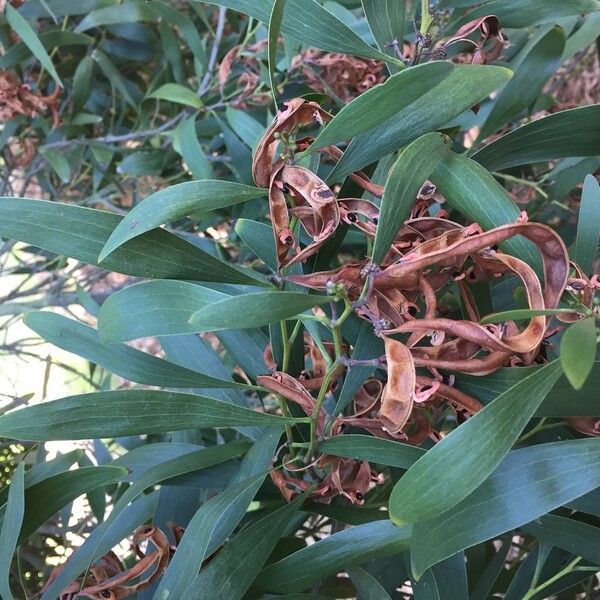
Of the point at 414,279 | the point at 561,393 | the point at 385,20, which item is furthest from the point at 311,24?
the point at 561,393

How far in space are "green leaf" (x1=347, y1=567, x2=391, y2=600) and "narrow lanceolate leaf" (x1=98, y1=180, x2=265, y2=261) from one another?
0.34 m

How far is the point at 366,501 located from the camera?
686 millimetres

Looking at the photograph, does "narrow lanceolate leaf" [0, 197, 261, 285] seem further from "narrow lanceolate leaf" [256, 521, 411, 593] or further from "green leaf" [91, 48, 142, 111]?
"green leaf" [91, 48, 142, 111]

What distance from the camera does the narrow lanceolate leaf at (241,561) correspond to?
506 mm

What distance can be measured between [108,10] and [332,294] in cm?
77

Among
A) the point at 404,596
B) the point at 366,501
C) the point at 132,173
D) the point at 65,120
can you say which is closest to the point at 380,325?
the point at 366,501

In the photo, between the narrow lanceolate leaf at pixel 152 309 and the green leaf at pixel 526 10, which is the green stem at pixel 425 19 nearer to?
the green leaf at pixel 526 10

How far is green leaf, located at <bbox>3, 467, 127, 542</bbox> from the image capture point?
21.8 inches

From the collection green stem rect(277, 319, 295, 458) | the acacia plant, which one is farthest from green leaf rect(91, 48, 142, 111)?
green stem rect(277, 319, 295, 458)

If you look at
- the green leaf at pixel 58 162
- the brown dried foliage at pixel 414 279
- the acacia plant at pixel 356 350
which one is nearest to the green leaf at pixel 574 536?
the acacia plant at pixel 356 350

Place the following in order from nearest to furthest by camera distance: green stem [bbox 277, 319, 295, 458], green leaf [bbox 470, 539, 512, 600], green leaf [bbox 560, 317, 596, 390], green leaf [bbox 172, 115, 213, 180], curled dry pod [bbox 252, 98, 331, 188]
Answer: green leaf [bbox 560, 317, 596, 390]
curled dry pod [bbox 252, 98, 331, 188]
green stem [bbox 277, 319, 295, 458]
green leaf [bbox 470, 539, 512, 600]
green leaf [bbox 172, 115, 213, 180]

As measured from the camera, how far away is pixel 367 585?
574mm

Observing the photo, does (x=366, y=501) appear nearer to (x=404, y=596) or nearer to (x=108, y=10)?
(x=404, y=596)

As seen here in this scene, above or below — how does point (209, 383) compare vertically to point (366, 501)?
above
